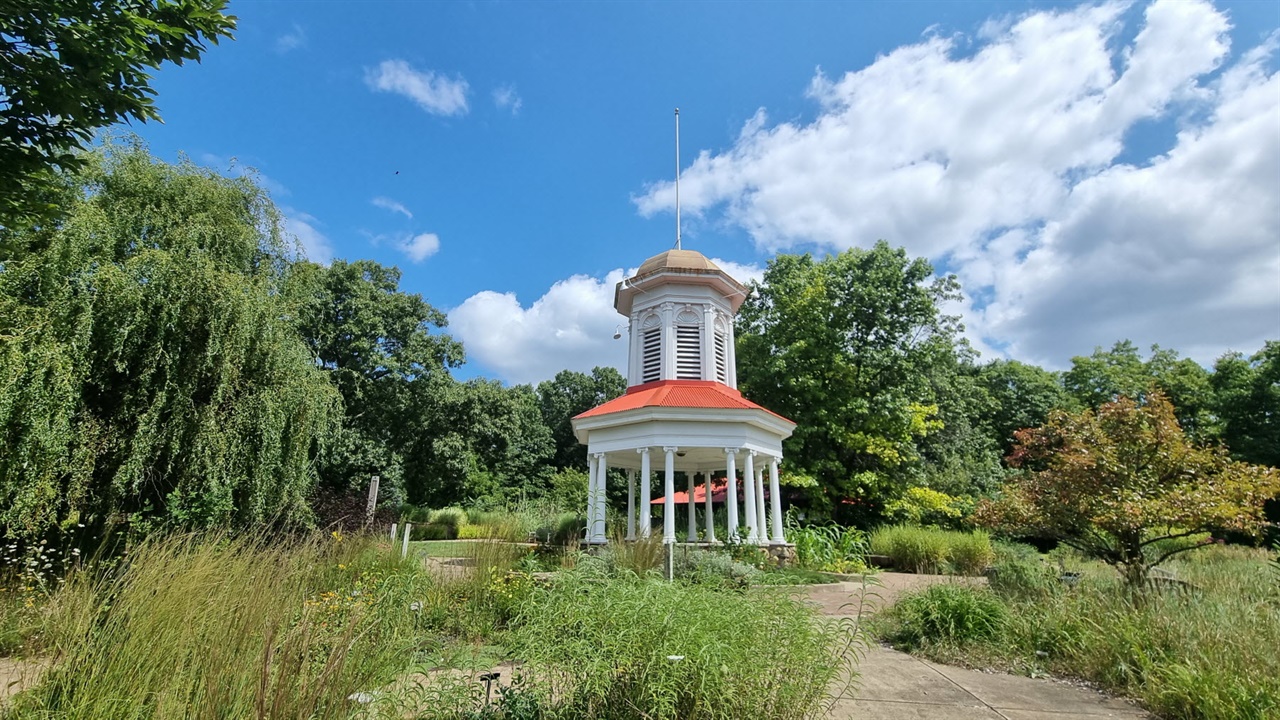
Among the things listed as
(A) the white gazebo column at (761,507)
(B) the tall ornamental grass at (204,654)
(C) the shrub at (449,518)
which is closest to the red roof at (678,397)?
(A) the white gazebo column at (761,507)

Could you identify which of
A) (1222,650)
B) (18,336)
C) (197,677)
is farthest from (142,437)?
(1222,650)

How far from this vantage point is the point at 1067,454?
8.23 metres

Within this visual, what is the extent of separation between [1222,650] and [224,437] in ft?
42.1

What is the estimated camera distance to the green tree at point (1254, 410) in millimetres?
26844

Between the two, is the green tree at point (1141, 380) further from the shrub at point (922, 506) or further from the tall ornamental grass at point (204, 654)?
the tall ornamental grass at point (204, 654)

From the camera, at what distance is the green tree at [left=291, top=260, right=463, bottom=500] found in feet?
88.8

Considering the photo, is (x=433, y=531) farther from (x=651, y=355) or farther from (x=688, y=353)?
(x=688, y=353)

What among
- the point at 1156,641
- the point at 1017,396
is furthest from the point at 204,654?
the point at 1017,396

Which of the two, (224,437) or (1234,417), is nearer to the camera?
(224,437)

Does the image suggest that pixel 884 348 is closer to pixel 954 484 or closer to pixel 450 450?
pixel 954 484

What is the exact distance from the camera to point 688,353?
15641 mm

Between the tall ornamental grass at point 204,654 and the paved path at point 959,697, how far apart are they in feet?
10.5

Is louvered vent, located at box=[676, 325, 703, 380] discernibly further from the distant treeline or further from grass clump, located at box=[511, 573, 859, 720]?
grass clump, located at box=[511, 573, 859, 720]

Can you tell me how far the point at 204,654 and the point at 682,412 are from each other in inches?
412
